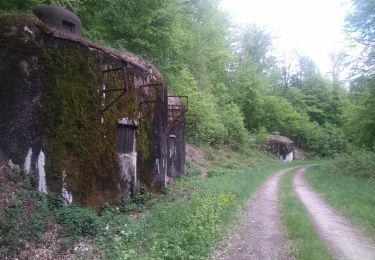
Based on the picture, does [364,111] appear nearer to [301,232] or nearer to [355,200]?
[355,200]

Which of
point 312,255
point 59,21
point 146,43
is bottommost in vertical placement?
point 312,255

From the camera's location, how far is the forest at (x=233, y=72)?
20.6m

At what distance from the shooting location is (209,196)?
12125 millimetres

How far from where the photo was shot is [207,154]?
94.8ft

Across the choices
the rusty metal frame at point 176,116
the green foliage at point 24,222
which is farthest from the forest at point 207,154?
the rusty metal frame at point 176,116

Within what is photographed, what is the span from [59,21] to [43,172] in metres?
4.73

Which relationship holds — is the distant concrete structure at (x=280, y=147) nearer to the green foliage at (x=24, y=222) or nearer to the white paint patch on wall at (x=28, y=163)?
the white paint patch on wall at (x=28, y=163)

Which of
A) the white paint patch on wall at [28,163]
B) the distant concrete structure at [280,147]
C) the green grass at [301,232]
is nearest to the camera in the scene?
the green grass at [301,232]

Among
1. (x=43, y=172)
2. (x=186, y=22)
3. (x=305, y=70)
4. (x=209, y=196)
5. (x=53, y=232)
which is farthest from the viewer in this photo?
(x=305, y=70)

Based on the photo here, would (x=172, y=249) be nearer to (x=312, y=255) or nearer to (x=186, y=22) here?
(x=312, y=255)

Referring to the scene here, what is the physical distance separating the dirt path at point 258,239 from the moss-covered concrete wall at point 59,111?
3.81 metres

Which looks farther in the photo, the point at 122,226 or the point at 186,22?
the point at 186,22

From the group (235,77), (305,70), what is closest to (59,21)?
(235,77)

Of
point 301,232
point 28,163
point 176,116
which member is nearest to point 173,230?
point 301,232
